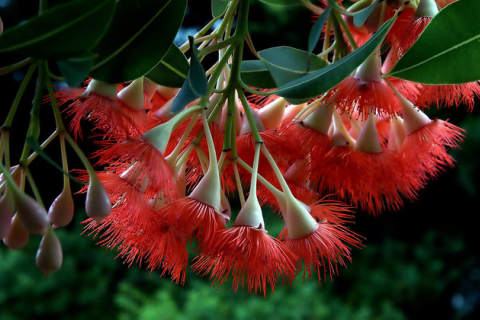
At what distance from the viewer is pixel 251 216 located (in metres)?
0.55

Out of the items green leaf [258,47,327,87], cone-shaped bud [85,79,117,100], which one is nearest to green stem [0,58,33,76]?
cone-shaped bud [85,79,117,100]

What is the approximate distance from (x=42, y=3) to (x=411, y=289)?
11.3ft

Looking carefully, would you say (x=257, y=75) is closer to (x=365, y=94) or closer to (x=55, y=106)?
(x=365, y=94)

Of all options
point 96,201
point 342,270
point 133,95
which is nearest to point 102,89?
point 133,95

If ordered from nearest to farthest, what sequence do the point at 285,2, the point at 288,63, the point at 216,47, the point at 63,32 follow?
the point at 63,32, the point at 216,47, the point at 288,63, the point at 285,2

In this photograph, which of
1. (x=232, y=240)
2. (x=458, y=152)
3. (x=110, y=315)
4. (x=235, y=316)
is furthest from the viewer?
(x=110, y=315)

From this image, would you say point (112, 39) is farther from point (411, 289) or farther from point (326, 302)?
point (411, 289)

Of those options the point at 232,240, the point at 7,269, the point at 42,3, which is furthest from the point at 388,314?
the point at 42,3

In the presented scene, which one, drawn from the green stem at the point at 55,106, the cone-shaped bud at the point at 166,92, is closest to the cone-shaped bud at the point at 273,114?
the cone-shaped bud at the point at 166,92

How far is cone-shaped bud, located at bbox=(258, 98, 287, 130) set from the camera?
684 mm

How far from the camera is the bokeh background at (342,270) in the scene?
321cm

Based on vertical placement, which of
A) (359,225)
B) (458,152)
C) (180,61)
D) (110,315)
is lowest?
(110,315)

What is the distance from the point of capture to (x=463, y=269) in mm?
3490

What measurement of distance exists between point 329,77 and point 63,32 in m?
0.29
